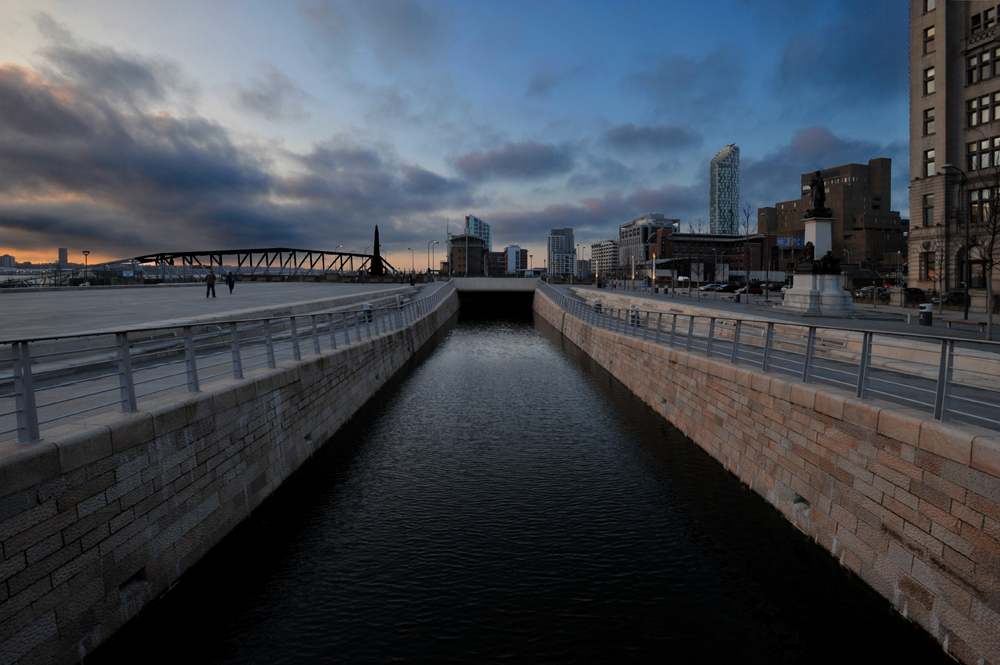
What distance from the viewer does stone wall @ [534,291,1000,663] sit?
598 cm

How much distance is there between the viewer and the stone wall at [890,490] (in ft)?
19.6

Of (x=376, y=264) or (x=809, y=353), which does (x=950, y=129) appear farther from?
(x=376, y=264)

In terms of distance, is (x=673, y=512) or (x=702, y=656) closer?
(x=702, y=656)

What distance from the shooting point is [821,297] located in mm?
31750

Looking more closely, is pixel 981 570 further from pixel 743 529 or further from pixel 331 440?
pixel 331 440

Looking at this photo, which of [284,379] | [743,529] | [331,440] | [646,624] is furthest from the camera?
[331,440]

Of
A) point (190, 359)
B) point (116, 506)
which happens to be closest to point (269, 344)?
point (190, 359)

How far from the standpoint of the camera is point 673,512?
11.2m

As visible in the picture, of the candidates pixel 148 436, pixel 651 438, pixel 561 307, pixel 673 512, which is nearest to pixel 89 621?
pixel 148 436

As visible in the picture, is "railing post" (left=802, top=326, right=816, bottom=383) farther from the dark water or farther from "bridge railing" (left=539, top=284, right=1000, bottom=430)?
the dark water

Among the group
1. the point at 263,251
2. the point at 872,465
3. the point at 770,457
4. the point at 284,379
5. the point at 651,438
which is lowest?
the point at 651,438

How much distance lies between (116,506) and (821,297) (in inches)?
1338

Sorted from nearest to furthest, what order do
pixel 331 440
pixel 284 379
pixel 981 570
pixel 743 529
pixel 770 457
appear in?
pixel 981 570 → pixel 743 529 → pixel 770 457 → pixel 284 379 → pixel 331 440

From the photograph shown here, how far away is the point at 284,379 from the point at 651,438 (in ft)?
33.6
